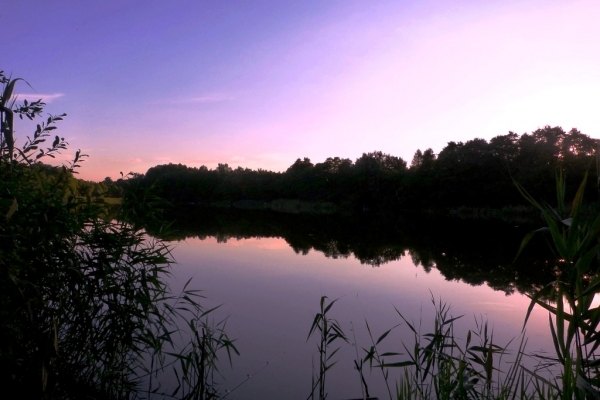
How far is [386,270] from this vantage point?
32.8 ft

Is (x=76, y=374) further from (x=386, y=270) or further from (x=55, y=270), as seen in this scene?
(x=386, y=270)

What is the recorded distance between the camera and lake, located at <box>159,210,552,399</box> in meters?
4.50

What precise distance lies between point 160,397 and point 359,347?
85.7 inches

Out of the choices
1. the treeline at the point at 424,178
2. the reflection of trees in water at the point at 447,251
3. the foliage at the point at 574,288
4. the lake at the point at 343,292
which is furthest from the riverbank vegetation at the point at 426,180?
the foliage at the point at 574,288

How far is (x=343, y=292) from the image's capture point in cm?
775

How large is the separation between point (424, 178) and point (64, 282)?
37323mm

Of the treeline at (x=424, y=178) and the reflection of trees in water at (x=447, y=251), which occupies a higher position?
the treeline at (x=424, y=178)

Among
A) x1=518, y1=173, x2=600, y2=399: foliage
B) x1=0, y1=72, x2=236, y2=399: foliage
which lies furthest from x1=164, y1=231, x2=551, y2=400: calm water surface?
x1=518, y1=173, x2=600, y2=399: foliage

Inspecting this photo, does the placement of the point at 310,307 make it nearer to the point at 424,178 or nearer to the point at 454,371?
the point at 454,371

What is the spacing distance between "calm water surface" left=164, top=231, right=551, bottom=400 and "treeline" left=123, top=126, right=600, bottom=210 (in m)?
12.8

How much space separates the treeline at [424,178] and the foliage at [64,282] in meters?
18.8

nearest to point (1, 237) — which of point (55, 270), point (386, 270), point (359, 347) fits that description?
point (55, 270)

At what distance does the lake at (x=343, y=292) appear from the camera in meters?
4.50

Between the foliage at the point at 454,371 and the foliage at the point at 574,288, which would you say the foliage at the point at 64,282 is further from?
the foliage at the point at 574,288
